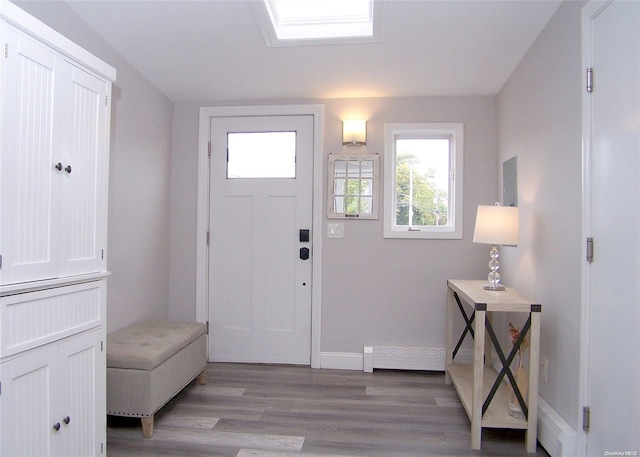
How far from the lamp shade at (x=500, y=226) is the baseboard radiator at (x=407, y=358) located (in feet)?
4.07

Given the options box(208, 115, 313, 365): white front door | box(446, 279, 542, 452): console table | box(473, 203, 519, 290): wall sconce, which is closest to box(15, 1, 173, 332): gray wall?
box(208, 115, 313, 365): white front door

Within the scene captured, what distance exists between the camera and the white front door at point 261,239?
327 cm

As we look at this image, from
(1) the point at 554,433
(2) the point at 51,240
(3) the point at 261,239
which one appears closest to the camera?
(2) the point at 51,240

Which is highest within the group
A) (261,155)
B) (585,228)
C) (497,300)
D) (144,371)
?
(261,155)

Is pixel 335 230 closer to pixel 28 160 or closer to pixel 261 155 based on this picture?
pixel 261 155

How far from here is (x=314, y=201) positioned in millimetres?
3232

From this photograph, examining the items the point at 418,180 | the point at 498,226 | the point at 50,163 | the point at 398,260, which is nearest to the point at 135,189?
the point at 50,163

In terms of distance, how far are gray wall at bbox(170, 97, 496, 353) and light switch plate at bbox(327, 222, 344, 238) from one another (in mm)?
44

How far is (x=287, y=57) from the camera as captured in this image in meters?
2.63

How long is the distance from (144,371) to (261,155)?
1932 millimetres

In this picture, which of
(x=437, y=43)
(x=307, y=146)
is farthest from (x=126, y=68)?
(x=437, y=43)

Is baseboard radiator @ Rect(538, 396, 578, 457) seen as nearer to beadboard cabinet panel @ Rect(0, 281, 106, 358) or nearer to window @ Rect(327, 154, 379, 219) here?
window @ Rect(327, 154, 379, 219)

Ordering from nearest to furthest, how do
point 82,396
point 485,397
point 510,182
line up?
point 82,396 → point 485,397 → point 510,182

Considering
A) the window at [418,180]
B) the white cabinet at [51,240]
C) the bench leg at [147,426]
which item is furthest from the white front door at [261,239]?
the white cabinet at [51,240]
